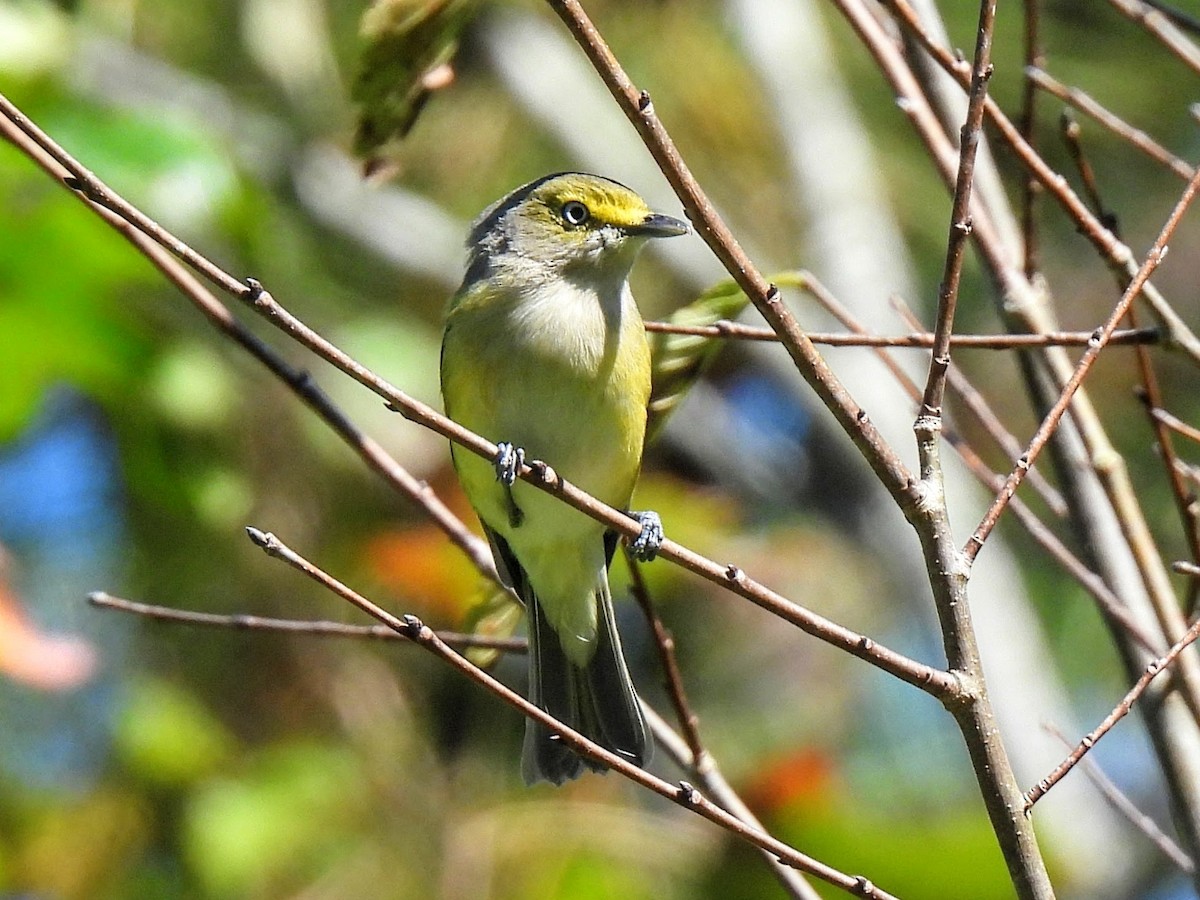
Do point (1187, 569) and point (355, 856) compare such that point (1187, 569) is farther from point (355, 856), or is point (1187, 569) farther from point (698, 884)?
point (355, 856)

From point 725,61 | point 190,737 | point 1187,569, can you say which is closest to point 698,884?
point 190,737

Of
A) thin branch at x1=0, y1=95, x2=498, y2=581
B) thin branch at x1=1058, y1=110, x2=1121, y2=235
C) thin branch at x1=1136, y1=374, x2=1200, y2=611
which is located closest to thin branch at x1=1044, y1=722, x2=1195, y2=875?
thin branch at x1=1136, y1=374, x2=1200, y2=611

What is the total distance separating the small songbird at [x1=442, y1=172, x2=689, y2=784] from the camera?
117 inches

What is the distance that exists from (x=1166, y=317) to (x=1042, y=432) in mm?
471

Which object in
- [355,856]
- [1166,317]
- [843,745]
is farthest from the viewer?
[843,745]

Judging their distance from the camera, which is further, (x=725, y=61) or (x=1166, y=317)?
(x=725, y=61)

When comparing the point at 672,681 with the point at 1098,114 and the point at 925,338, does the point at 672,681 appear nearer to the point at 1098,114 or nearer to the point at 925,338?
the point at 925,338

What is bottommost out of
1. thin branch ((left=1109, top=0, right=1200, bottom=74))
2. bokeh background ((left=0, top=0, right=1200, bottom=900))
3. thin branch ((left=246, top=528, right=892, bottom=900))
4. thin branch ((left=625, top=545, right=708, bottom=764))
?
bokeh background ((left=0, top=0, right=1200, bottom=900))

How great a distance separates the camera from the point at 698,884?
485 cm

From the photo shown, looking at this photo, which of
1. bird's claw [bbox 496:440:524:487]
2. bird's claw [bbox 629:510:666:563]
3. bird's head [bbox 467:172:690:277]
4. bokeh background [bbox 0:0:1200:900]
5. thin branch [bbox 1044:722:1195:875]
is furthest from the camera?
A: bokeh background [bbox 0:0:1200:900]

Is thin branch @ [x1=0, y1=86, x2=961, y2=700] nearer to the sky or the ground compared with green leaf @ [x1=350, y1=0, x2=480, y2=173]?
nearer to the ground

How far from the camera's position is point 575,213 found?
3.25m

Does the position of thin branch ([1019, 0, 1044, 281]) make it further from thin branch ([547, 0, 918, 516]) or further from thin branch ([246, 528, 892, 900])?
thin branch ([246, 528, 892, 900])

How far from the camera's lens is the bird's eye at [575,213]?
3.23 m
